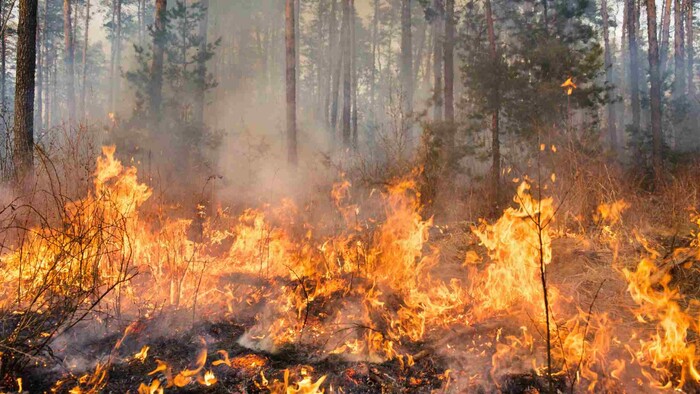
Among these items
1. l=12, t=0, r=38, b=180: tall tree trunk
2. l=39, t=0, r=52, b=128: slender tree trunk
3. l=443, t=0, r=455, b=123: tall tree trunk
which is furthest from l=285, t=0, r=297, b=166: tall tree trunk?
l=39, t=0, r=52, b=128: slender tree trunk

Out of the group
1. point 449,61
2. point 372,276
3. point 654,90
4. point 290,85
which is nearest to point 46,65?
point 290,85

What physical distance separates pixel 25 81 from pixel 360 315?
8197 millimetres

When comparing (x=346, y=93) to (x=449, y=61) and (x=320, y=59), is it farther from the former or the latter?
(x=320, y=59)

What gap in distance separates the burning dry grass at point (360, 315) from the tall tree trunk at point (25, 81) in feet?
11.5

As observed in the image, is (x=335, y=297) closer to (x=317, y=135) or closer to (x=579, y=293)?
(x=579, y=293)

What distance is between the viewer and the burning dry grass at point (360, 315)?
2947 mm

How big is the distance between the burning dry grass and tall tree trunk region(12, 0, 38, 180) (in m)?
3.51

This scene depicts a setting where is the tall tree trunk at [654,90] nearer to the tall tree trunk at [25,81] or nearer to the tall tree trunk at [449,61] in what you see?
the tall tree trunk at [449,61]

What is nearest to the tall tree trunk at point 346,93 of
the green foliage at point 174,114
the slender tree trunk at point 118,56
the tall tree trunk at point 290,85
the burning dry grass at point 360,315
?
the tall tree trunk at point 290,85

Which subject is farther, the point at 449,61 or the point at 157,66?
the point at 157,66

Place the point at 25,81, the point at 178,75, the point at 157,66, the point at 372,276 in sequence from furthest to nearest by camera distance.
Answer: the point at 178,75, the point at 157,66, the point at 25,81, the point at 372,276

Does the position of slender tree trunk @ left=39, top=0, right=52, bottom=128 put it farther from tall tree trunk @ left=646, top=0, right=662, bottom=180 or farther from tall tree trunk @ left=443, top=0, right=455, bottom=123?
tall tree trunk @ left=646, top=0, right=662, bottom=180

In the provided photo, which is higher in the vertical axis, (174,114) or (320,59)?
(320,59)

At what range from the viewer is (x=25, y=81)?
772 centimetres
